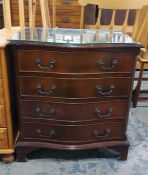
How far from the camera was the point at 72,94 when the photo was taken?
4.43 ft

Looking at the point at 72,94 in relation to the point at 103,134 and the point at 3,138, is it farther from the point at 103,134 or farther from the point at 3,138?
the point at 3,138

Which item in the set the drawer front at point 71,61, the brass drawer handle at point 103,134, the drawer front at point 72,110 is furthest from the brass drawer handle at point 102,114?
the drawer front at point 71,61

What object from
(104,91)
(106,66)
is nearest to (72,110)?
(104,91)

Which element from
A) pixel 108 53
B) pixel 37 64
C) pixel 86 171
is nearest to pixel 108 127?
pixel 86 171

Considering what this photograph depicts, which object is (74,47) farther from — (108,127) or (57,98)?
(108,127)

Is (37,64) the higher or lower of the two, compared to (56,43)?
lower

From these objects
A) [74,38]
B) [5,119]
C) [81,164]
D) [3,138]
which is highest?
[74,38]

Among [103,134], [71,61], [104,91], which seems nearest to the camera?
[71,61]

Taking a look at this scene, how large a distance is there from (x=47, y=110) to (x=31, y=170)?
0.40 m

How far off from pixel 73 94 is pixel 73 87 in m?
0.05

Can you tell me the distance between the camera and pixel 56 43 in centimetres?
124

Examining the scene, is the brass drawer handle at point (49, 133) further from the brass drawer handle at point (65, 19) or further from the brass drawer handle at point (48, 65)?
the brass drawer handle at point (65, 19)

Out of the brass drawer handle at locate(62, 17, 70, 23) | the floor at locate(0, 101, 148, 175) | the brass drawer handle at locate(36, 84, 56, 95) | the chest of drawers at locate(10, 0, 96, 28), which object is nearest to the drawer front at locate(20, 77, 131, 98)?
the brass drawer handle at locate(36, 84, 56, 95)

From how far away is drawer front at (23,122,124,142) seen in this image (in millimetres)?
1450
